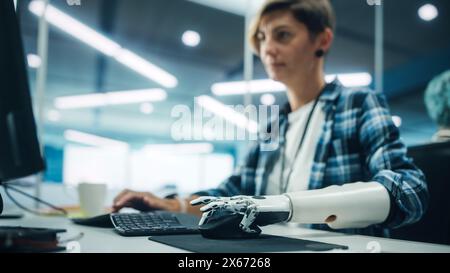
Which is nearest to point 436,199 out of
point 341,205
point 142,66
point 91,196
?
point 341,205

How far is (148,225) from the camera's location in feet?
2.17

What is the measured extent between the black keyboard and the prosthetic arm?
0.22ft

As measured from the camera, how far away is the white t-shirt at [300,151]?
111cm

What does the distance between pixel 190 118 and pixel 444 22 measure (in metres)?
3.05

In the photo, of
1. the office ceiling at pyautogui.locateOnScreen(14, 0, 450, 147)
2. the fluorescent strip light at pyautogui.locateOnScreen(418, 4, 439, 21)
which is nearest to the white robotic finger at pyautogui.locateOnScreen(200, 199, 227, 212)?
the office ceiling at pyautogui.locateOnScreen(14, 0, 450, 147)

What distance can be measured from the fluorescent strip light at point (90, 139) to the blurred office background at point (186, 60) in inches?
87.5

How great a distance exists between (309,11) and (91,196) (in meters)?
0.84

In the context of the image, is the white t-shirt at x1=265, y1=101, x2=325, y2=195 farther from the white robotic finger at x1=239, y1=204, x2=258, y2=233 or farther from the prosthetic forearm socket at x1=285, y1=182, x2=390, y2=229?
the white robotic finger at x1=239, y1=204, x2=258, y2=233

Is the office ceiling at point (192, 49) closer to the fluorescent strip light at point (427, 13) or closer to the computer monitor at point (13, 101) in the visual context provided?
the fluorescent strip light at point (427, 13)

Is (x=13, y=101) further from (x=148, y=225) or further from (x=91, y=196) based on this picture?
(x=91, y=196)

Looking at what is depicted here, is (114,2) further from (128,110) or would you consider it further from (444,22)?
(128,110)

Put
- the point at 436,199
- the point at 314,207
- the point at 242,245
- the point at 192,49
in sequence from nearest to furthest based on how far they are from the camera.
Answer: the point at 242,245 < the point at 314,207 < the point at 436,199 < the point at 192,49
